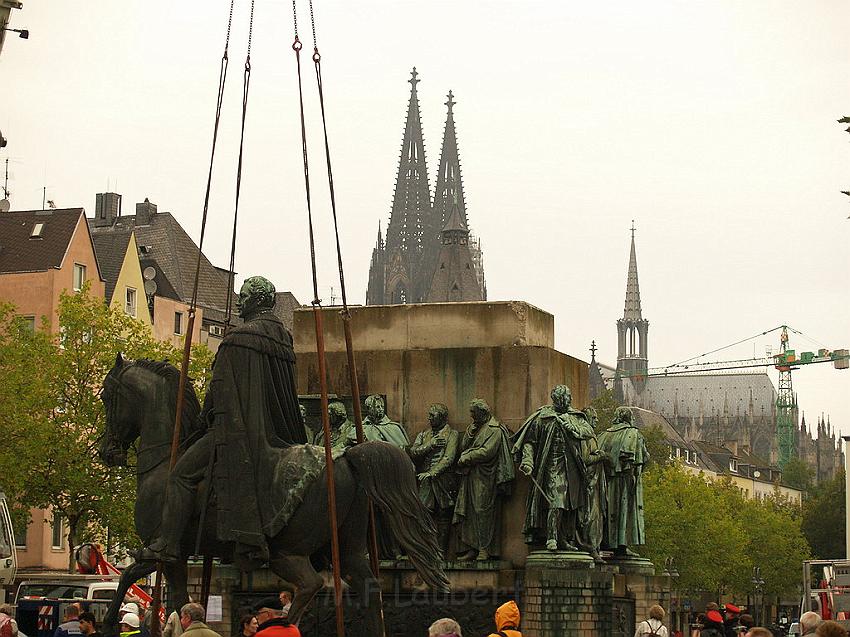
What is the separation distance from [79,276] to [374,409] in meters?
44.2

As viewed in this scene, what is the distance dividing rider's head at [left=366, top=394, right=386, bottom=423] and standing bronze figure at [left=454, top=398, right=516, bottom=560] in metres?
1.15

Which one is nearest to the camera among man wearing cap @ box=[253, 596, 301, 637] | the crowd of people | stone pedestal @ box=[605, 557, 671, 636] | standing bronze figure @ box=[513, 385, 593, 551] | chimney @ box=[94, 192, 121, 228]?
the crowd of people

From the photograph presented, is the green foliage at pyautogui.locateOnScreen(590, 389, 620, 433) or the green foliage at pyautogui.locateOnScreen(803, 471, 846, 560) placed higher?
the green foliage at pyautogui.locateOnScreen(590, 389, 620, 433)

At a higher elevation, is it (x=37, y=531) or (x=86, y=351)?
(x=86, y=351)

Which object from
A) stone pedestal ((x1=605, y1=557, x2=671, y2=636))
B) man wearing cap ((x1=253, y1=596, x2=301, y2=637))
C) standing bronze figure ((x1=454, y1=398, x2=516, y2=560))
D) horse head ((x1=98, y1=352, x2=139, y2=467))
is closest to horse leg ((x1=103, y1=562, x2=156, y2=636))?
horse head ((x1=98, y1=352, x2=139, y2=467))

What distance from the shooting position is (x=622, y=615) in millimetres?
22531

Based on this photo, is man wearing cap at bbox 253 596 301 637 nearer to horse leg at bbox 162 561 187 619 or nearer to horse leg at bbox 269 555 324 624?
horse leg at bbox 269 555 324 624

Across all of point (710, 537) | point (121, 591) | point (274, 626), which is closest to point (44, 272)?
point (710, 537)

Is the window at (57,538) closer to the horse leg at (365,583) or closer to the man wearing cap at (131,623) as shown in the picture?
the man wearing cap at (131,623)

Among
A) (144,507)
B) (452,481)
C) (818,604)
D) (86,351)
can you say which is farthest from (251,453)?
(86,351)

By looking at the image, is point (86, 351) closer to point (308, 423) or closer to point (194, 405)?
point (308, 423)

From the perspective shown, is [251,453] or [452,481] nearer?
[251,453]

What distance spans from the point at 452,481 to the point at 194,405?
5.88 meters

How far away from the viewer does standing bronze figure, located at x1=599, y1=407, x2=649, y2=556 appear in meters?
23.3
